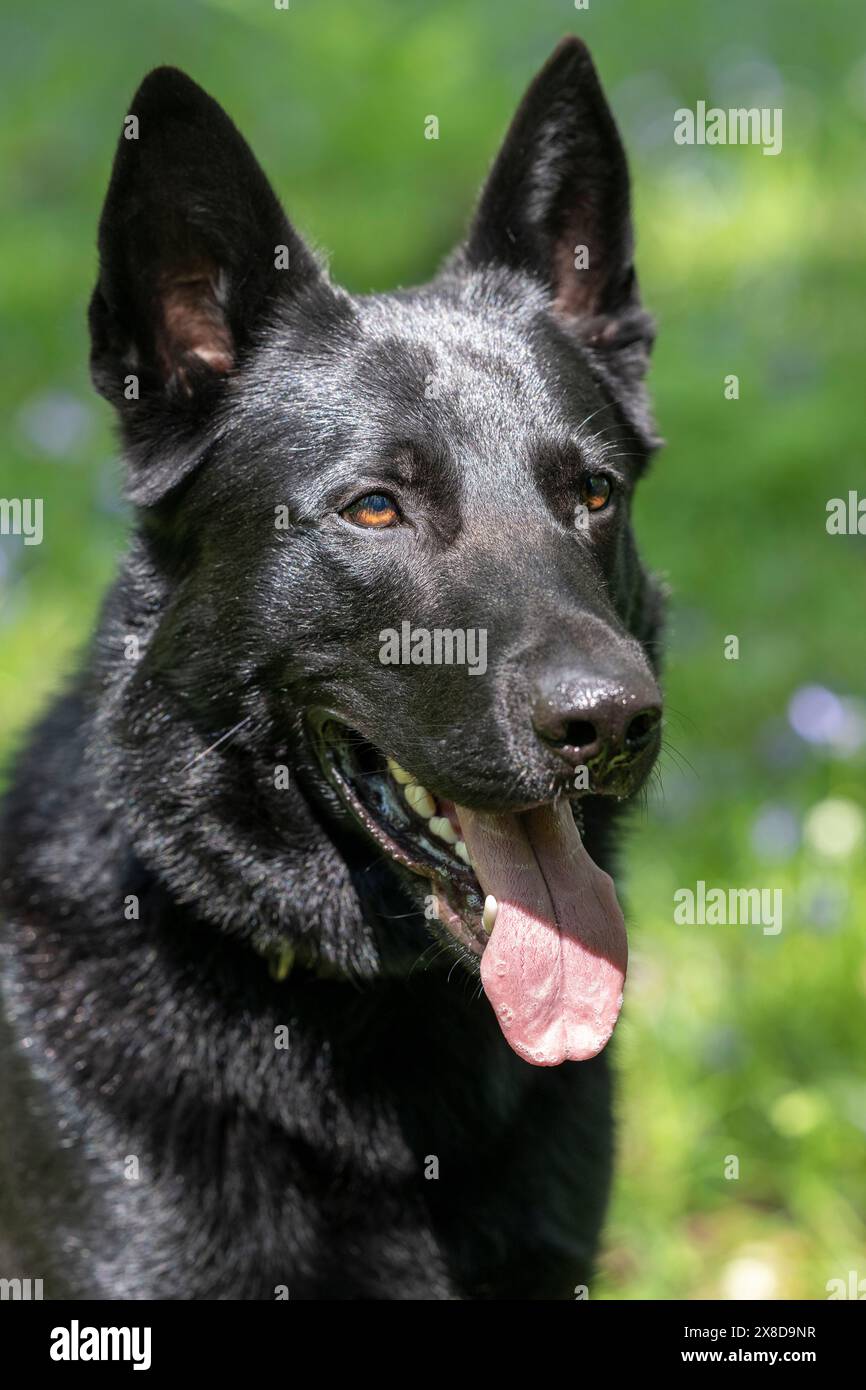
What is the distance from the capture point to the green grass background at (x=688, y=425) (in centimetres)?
374

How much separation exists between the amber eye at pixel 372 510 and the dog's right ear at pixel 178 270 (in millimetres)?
363

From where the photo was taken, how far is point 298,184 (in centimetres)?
889

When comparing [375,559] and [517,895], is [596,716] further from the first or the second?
[375,559]

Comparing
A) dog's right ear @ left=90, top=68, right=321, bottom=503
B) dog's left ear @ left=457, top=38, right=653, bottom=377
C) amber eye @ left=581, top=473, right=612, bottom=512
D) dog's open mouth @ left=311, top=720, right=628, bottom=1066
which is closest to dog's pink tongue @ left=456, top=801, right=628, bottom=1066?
dog's open mouth @ left=311, top=720, right=628, bottom=1066

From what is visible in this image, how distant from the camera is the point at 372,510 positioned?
110 inches

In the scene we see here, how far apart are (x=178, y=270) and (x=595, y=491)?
0.88 m

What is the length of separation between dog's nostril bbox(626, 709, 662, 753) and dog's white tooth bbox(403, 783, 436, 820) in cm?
49

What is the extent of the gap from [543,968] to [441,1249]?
0.65 metres

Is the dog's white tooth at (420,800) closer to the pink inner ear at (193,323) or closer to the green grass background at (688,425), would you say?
the green grass background at (688,425)

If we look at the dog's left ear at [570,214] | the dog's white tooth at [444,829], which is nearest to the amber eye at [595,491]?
the dog's left ear at [570,214]

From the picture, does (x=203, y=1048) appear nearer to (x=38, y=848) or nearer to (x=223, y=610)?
(x=38, y=848)

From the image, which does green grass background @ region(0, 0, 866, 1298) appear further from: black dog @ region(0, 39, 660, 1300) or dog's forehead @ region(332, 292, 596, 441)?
dog's forehead @ region(332, 292, 596, 441)

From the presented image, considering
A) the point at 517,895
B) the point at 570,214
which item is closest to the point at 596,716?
the point at 517,895

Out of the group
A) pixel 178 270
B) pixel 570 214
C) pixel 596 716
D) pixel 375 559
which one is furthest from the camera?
pixel 570 214
